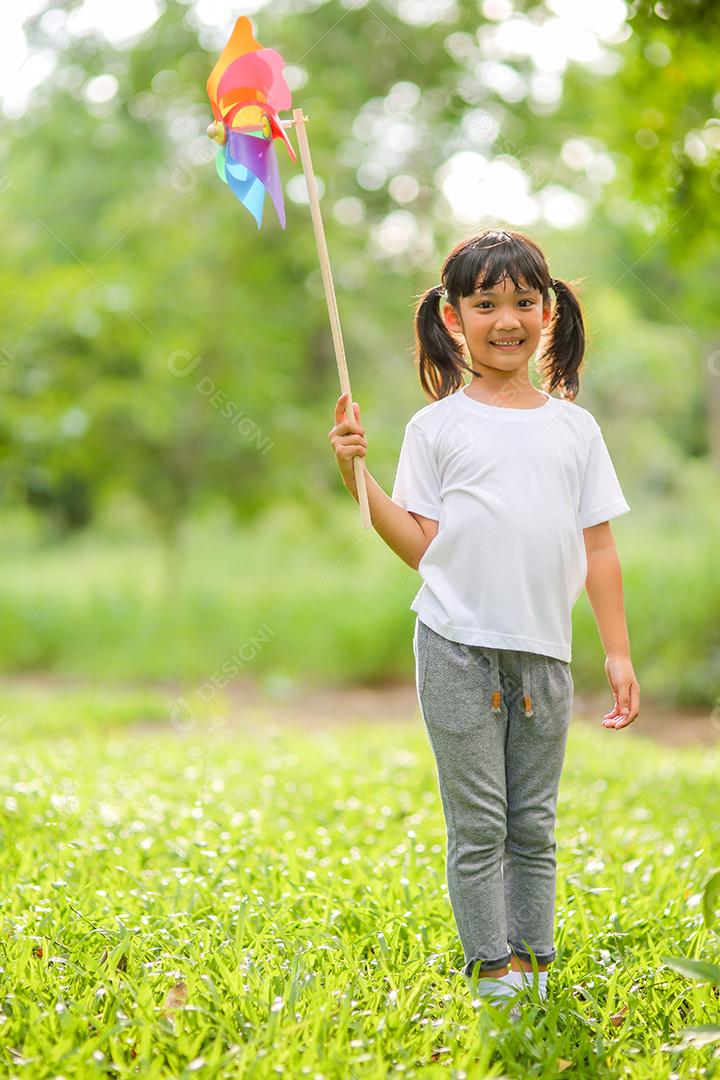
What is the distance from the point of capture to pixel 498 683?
6.74ft

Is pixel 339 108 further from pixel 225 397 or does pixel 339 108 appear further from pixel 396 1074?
pixel 396 1074

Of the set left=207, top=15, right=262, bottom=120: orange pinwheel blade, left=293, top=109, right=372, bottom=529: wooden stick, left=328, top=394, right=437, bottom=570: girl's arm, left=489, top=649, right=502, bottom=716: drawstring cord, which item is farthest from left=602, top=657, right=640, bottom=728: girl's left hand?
left=207, top=15, right=262, bottom=120: orange pinwheel blade

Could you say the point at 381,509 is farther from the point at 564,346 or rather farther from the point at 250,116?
the point at 250,116

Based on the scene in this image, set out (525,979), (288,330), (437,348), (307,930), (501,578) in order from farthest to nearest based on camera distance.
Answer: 1. (288,330)
2. (307,930)
3. (437,348)
4. (525,979)
5. (501,578)

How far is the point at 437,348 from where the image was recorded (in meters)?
2.28

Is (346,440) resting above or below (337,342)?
below

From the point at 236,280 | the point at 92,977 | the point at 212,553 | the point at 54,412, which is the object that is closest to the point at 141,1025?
the point at 92,977

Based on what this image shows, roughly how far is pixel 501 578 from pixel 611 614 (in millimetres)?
281

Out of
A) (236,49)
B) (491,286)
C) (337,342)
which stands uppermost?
(236,49)

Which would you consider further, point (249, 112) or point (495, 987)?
point (249, 112)

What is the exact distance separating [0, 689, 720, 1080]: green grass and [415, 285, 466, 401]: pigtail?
3.76 ft

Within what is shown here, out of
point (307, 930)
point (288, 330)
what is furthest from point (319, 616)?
point (307, 930)

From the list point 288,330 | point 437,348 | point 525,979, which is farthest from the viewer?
point 288,330

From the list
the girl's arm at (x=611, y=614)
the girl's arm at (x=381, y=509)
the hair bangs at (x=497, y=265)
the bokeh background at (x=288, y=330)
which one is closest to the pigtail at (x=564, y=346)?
the hair bangs at (x=497, y=265)
